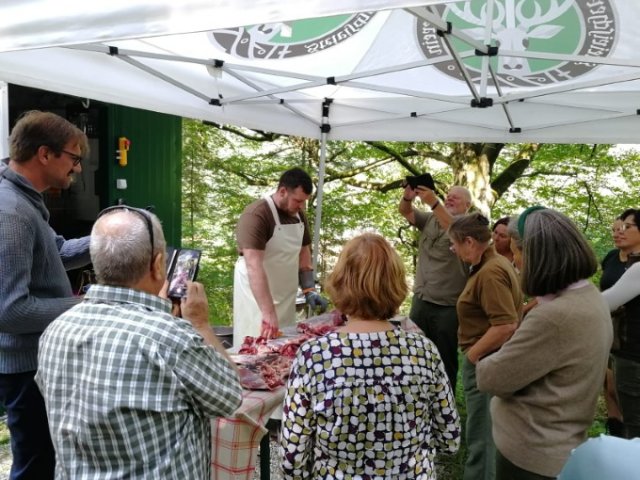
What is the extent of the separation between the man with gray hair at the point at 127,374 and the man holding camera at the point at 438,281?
115 inches

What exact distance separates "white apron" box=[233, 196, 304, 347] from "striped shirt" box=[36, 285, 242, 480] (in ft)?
7.44

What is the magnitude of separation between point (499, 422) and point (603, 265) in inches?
84.1

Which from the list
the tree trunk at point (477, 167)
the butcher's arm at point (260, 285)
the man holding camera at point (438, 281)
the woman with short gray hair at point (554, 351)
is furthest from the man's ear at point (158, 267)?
the tree trunk at point (477, 167)

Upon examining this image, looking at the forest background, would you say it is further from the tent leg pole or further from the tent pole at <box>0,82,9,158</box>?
the tent pole at <box>0,82,9,158</box>

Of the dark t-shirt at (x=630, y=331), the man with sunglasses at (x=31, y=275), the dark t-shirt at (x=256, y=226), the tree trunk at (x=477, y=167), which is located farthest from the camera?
the tree trunk at (x=477, y=167)

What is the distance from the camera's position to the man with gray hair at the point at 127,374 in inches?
49.8

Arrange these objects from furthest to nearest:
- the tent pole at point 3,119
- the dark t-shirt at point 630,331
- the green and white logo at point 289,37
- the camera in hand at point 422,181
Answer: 1. the camera in hand at point 422,181
2. the green and white logo at point 289,37
3. the tent pole at point 3,119
4. the dark t-shirt at point 630,331

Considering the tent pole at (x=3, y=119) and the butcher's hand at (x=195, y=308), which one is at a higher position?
the tent pole at (x=3, y=119)

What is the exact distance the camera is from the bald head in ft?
4.38

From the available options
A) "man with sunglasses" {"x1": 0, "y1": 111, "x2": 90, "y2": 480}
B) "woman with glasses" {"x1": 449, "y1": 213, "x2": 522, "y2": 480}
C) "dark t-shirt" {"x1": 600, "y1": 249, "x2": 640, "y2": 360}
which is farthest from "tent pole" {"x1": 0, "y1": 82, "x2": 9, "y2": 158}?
"dark t-shirt" {"x1": 600, "y1": 249, "x2": 640, "y2": 360}

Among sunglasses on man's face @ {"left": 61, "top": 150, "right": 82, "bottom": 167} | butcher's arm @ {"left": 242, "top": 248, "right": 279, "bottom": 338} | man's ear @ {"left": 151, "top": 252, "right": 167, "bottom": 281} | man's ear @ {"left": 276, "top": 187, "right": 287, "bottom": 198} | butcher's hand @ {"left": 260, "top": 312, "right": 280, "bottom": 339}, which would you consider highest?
sunglasses on man's face @ {"left": 61, "top": 150, "right": 82, "bottom": 167}

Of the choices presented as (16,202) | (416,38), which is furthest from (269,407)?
(416,38)

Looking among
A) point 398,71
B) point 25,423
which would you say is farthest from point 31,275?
point 398,71

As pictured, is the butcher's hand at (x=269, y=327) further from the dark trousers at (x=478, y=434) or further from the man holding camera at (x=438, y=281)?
the man holding camera at (x=438, y=281)
